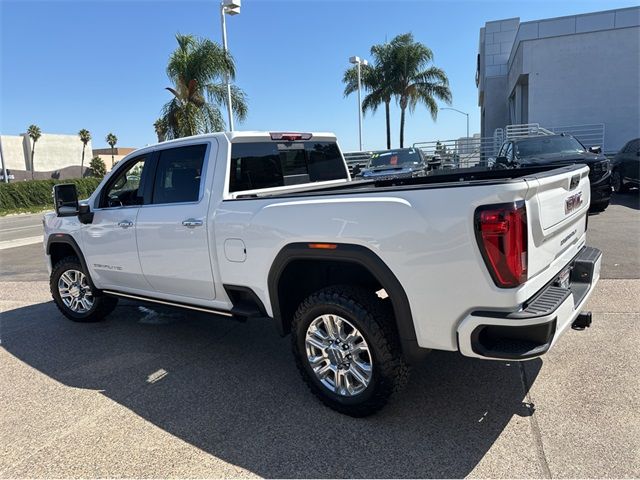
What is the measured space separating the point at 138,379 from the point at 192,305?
0.73 m

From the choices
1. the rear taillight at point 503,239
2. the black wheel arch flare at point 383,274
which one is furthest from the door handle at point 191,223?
the rear taillight at point 503,239

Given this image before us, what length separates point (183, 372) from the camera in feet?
13.7

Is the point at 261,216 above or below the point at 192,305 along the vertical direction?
above

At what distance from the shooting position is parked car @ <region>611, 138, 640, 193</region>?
13.0 meters

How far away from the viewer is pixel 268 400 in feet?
11.8

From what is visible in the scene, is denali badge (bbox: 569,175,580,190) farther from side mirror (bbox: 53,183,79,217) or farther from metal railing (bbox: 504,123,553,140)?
metal railing (bbox: 504,123,553,140)

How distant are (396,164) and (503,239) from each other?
42.9 feet

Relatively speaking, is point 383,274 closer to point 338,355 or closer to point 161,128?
point 338,355

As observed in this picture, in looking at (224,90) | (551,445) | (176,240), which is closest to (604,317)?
(551,445)

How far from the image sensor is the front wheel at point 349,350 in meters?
3.09

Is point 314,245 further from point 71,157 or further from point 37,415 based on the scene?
point 71,157

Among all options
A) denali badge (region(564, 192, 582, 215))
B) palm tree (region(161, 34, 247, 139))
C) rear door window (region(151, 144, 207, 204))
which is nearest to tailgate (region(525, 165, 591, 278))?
denali badge (region(564, 192, 582, 215))

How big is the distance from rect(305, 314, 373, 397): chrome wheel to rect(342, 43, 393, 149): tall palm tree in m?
31.3

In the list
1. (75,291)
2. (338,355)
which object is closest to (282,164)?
(338,355)
